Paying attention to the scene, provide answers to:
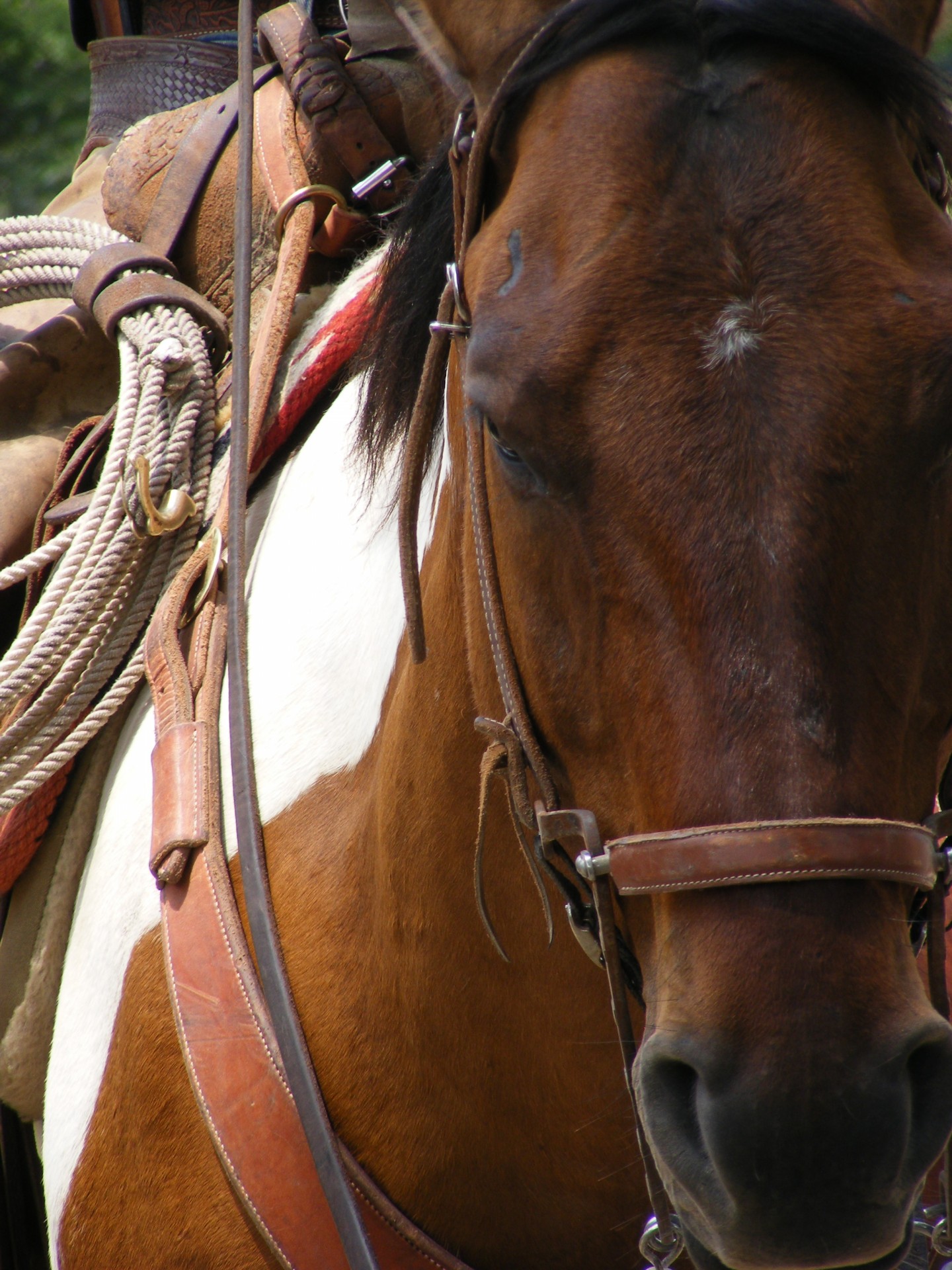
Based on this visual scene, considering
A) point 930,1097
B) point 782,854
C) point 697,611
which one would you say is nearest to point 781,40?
point 697,611

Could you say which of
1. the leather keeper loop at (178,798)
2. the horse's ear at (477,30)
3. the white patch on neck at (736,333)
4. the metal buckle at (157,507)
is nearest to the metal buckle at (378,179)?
the metal buckle at (157,507)

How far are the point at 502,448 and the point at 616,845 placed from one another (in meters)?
0.40

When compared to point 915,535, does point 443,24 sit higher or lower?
higher

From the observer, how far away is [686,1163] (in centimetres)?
108

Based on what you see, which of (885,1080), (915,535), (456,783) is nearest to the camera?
(885,1080)

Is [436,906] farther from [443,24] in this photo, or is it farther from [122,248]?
[122,248]

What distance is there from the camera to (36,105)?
383 inches

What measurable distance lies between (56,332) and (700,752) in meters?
1.83

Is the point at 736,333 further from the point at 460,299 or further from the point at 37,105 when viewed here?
the point at 37,105

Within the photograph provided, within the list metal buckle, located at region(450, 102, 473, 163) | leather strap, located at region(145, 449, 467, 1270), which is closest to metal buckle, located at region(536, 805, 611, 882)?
leather strap, located at region(145, 449, 467, 1270)

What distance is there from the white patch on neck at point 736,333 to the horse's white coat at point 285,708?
0.63 m

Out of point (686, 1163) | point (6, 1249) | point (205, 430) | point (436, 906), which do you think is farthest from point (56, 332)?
point (686, 1163)

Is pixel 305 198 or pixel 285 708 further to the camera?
pixel 305 198

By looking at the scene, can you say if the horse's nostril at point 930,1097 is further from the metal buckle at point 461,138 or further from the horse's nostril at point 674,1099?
the metal buckle at point 461,138
